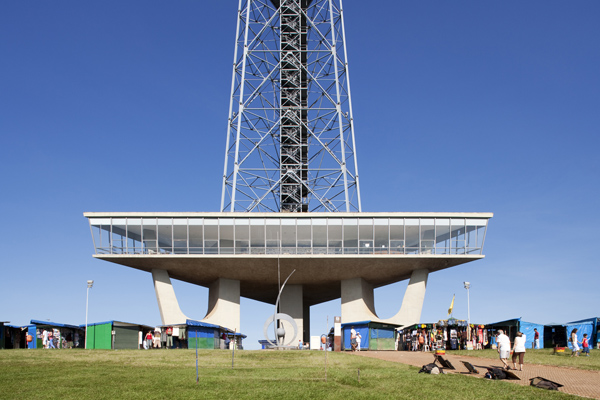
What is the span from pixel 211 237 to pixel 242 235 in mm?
2857

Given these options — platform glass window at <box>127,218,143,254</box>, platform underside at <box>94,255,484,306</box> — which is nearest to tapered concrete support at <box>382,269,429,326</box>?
platform underside at <box>94,255,484,306</box>

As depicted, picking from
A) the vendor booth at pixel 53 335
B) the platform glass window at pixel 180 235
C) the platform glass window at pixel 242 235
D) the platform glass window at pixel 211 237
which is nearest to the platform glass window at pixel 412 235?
the platform glass window at pixel 242 235

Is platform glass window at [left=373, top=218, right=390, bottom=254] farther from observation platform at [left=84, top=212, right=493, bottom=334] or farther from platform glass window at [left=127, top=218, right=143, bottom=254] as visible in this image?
platform glass window at [left=127, top=218, right=143, bottom=254]

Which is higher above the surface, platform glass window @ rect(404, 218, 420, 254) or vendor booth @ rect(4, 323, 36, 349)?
platform glass window @ rect(404, 218, 420, 254)

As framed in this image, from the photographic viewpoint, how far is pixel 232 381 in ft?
79.8

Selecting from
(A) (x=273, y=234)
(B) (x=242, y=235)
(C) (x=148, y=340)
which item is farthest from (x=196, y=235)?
(C) (x=148, y=340)

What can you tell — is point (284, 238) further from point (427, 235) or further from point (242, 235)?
point (427, 235)

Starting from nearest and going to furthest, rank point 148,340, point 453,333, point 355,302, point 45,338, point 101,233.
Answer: point 45,338 < point 453,333 < point 148,340 < point 101,233 < point 355,302

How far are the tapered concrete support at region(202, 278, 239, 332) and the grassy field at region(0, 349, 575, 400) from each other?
32.9 metres

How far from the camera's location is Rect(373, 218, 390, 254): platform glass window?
6381cm

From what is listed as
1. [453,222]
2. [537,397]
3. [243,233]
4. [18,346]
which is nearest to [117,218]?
[243,233]

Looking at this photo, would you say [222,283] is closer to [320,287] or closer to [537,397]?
[320,287]

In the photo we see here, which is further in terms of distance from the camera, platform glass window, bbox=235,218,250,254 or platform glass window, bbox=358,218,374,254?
platform glass window, bbox=358,218,374,254

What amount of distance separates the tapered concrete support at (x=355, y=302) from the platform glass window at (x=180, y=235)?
16782 millimetres
